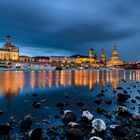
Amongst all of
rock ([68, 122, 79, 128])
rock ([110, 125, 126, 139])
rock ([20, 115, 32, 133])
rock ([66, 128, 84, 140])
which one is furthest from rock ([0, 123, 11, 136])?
rock ([110, 125, 126, 139])

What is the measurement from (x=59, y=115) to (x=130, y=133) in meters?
6.54

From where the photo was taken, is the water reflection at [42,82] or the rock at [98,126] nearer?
the rock at [98,126]

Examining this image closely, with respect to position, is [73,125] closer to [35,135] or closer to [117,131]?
[117,131]

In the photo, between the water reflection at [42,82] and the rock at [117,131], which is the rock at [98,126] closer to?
the rock at [117,131]

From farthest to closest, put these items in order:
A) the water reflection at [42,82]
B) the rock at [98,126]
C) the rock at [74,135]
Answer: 1. the water reflection at [42,82]
2. the rock at [98,126]
3. the rock at [74,135]

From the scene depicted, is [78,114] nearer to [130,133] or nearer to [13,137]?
[130,133]

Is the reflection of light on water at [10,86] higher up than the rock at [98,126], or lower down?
higher up

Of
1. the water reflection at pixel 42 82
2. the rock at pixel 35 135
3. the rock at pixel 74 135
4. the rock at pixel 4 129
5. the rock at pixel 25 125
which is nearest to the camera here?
the rock at pixel 35 135

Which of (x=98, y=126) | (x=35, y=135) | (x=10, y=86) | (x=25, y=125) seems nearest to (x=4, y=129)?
(x=25, y=125)

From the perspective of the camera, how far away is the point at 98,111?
68.3 feet

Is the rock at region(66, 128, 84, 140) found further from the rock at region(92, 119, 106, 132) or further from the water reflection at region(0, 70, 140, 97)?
the water reflection at region(0, 70, 140, 97)

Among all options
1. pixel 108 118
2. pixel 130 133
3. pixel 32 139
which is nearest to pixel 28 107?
pixel 108 118

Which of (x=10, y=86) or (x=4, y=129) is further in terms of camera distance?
(x=10, y=86)

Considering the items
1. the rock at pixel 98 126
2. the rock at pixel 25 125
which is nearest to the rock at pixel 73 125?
the rock at pixel 98 126
